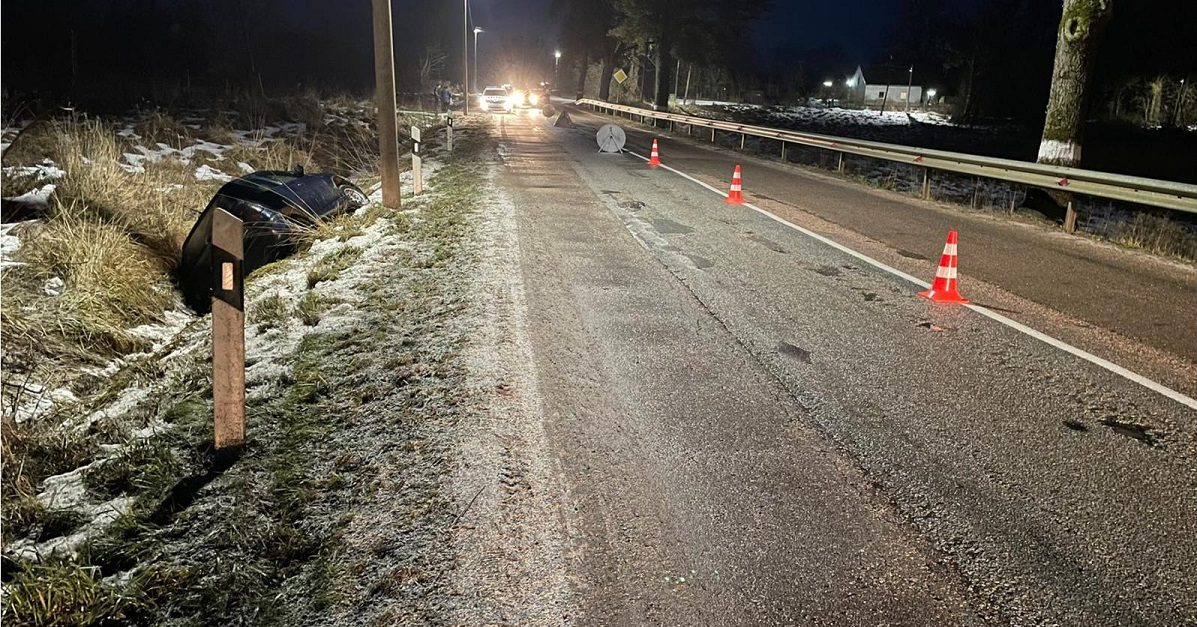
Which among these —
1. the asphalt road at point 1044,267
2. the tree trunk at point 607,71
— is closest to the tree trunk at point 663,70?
the tree trunk at point 607,71

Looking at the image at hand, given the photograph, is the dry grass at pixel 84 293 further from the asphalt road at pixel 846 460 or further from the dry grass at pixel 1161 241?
the dry grass at pixel 1161 241

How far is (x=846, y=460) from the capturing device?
3.64 m

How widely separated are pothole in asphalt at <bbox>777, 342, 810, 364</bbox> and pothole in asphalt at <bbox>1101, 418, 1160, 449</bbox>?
1.73 metres

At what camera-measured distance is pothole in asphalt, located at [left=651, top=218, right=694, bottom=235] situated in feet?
30.6

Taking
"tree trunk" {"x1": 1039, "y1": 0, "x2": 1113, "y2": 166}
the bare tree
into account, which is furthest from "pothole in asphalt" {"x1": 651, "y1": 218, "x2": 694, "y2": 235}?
the bare tree

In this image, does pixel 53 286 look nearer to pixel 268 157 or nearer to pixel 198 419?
pixel 198 419

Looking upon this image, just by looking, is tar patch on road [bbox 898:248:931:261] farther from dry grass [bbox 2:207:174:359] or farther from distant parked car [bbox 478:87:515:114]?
distant parked car [bbox 478:87:515:114]

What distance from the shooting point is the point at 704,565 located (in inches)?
111

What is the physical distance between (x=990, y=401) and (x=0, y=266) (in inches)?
347

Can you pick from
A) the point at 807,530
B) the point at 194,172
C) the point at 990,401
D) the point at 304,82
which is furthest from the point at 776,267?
the point at 304,82

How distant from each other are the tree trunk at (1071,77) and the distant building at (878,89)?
89.5 meters

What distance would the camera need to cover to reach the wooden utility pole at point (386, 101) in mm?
10766

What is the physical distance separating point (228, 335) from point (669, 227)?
6.71 meters

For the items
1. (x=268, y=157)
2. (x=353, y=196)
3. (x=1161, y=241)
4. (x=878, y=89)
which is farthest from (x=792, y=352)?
(x=878, y=89)
